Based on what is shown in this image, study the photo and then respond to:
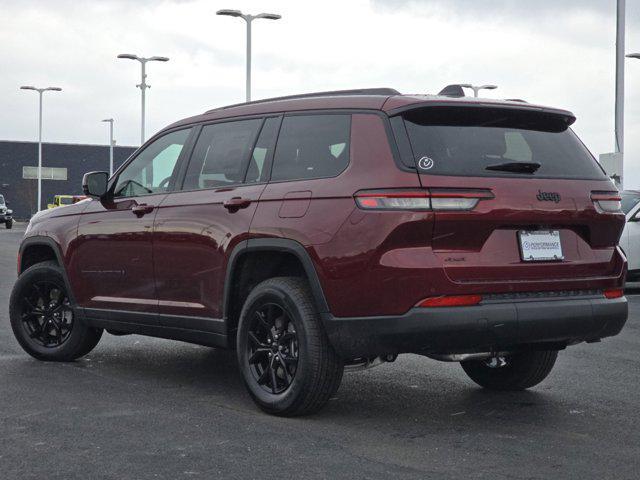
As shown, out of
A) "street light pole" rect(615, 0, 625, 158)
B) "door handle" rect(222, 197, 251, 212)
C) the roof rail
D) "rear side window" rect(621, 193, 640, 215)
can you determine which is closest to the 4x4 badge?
the roof rail

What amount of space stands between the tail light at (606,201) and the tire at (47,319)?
3.85 m

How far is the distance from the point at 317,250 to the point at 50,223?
311cm

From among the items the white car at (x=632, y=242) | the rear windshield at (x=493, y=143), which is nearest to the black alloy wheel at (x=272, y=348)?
the rear windshield at (x=493, y=143)

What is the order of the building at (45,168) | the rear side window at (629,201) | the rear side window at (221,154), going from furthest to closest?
the building at (45,168) → the rear side window at (629,201) → the rear side window at (221,154)

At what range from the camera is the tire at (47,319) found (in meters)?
8.07

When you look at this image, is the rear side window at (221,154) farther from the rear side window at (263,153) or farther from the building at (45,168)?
the building at (45,168)

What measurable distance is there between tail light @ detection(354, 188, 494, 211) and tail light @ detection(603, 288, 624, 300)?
1.03 metres

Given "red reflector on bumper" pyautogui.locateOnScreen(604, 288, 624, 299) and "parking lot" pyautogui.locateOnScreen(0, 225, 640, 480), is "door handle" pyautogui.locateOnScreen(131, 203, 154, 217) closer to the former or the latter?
"parking lot" pyautogui.locateOnScreen(0, 225, 640, 480)

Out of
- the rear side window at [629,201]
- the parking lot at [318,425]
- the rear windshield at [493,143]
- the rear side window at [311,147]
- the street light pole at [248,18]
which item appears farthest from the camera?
the street light pole at [248,18]

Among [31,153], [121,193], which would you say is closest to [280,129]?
[121,193]

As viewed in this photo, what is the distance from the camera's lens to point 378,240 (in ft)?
18.1

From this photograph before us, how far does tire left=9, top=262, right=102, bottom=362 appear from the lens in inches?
318

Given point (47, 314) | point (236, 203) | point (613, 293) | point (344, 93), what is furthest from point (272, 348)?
point (47, 314)

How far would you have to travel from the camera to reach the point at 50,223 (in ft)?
26.8
